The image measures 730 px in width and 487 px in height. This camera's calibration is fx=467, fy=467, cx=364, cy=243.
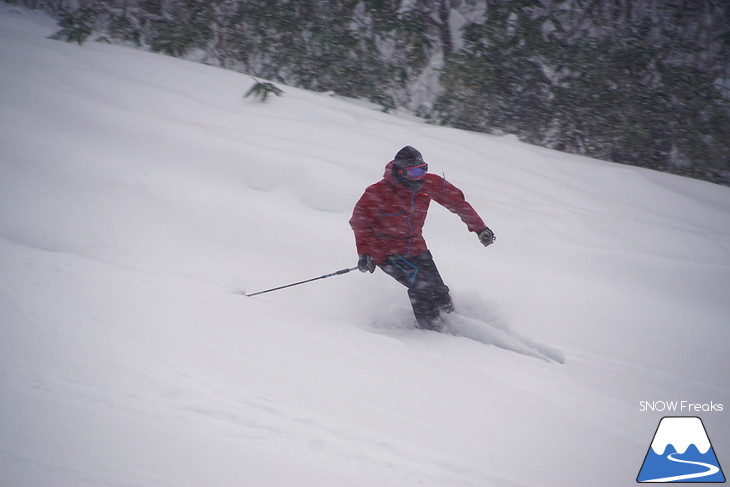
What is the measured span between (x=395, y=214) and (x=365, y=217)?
0.82ft

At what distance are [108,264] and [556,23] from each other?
9889mm

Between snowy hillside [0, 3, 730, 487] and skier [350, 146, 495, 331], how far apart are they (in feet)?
1.14

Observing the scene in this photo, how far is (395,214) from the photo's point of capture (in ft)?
12.6

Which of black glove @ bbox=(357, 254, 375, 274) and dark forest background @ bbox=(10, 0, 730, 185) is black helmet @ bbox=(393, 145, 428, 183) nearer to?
black glove @ bbox=(357, 254, 375, 274)

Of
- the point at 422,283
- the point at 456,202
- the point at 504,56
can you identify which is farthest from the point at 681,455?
the point at 504,56

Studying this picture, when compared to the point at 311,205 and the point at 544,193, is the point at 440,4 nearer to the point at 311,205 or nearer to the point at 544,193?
the point at 544,193

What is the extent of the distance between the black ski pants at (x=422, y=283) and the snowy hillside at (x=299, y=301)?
230 millimetres

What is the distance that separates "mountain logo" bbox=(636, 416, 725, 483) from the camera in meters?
2.32

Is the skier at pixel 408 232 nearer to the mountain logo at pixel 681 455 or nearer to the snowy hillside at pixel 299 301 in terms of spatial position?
the snowy hillside at pixel 299 301

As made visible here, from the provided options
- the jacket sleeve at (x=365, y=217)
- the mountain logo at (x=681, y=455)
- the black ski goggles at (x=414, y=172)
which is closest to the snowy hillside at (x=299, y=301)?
the mountain logo at (x=681, y=455)

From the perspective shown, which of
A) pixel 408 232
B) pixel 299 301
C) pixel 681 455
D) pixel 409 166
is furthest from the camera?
pixel 299 301

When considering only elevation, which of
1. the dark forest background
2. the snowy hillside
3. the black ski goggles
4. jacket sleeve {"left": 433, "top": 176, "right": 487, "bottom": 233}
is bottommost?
the snowy hillside

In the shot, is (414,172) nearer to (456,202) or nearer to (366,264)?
(456,202)

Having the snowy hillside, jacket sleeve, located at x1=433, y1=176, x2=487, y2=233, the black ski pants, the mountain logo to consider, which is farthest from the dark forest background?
the mountain logo
